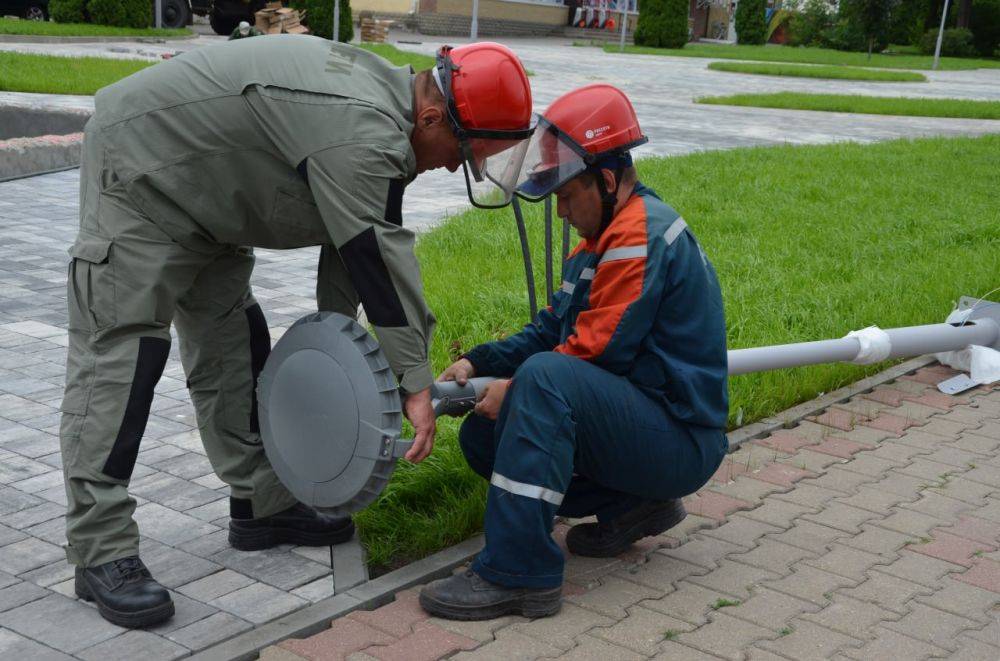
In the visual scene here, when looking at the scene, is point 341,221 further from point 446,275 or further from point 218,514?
point 446,275

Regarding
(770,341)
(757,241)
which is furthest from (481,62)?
(757,241)

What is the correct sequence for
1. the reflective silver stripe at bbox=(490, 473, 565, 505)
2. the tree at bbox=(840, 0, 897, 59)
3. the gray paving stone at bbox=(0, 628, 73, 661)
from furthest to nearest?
the tree at bbox=(840, 0, 897, 59) < the reflective silver stripe at bbox=(490, 473, 565, 505) < the gray paving stone at bbox=(0, 628, 73, 661)

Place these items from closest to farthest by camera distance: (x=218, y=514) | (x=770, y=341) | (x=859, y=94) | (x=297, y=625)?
(x=297, y=625)
(x=218, y=514)
(x=770, y=341)
(x=859, y=94)

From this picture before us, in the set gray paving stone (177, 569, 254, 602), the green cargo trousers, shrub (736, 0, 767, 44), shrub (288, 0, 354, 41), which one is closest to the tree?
shrub (736, 0, 767, 44)

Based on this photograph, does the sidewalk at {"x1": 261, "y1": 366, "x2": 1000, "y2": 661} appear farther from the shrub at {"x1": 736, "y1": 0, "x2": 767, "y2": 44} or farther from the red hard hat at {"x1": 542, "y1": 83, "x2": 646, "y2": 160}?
the shrub at {"x1": 736, "y1": 0, "x2": 767, "y2": 44}

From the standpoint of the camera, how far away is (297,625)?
3145mm

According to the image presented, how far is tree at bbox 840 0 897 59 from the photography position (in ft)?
136

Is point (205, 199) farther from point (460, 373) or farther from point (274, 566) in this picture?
point (274, 566)

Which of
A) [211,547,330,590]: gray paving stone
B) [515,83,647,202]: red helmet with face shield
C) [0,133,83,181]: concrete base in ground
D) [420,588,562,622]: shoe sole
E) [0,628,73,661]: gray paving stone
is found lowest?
[211,547,330,590]: gray paving stone

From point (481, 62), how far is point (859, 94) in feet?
70.7

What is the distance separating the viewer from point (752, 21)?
161 ft

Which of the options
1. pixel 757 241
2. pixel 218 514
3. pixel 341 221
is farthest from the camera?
pixel 757 241

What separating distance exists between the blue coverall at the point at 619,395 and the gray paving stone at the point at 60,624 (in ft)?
3.44

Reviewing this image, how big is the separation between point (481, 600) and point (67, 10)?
26.0 meters
